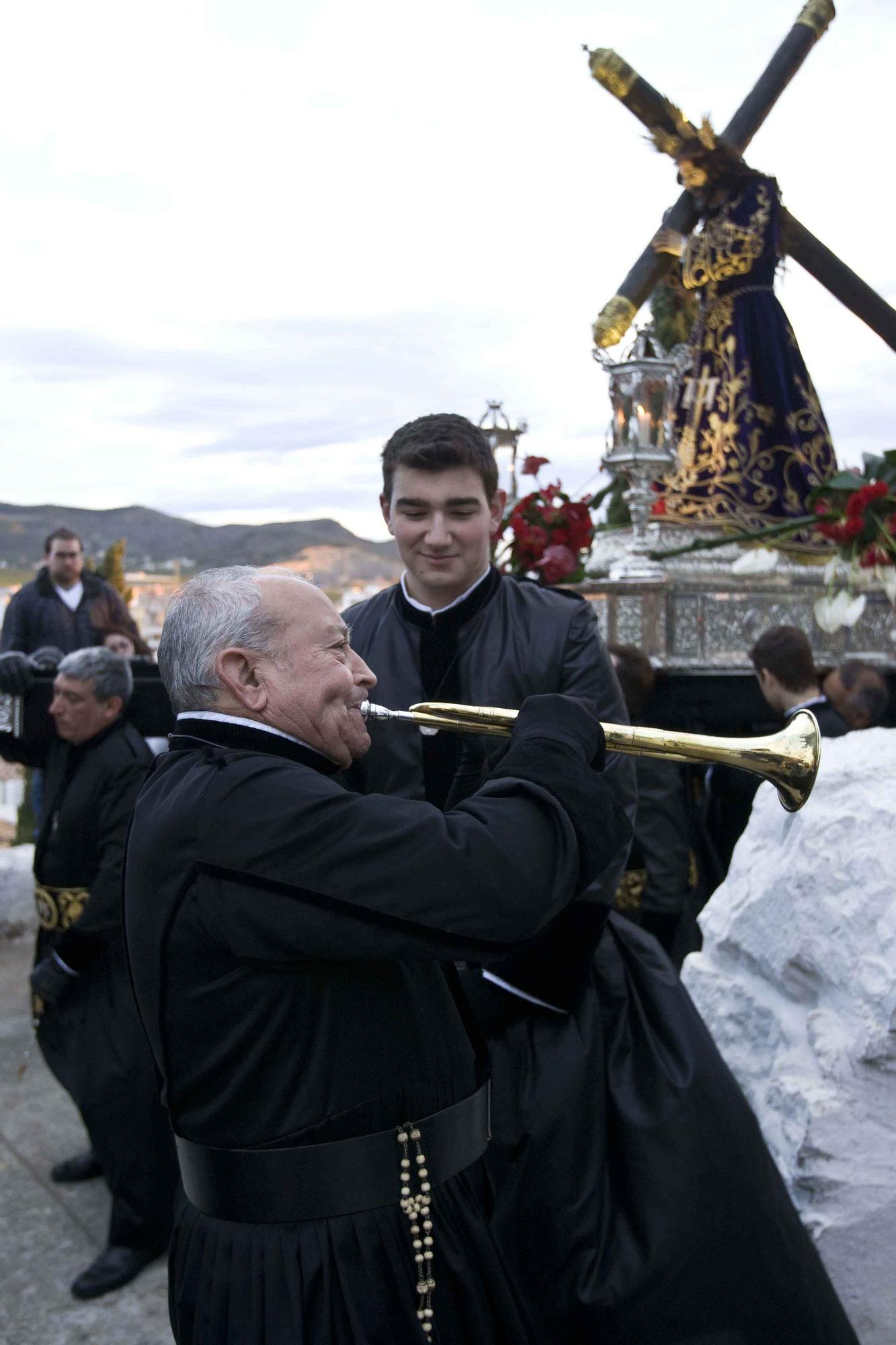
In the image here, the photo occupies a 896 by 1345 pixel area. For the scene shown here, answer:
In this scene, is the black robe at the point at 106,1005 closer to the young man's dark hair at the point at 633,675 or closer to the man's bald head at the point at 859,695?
the young man's dark hair at the point at 633,675

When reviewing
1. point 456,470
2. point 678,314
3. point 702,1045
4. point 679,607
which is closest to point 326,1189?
point 702,1045

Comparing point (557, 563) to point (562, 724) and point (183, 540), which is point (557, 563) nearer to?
point (562, 724)

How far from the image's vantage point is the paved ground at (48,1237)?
10.2 feet

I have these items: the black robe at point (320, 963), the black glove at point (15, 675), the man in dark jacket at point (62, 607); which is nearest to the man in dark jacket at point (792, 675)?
the black robe at point (320, 963)

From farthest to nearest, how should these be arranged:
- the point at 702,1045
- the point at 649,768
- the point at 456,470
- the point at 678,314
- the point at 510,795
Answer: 1. the point at 678,314
2. the point at 649,768
3. the point at 456,470
4. the point at 702,1045
5. the point at 510,795

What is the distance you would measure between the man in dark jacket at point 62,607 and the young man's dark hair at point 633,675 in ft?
11.1

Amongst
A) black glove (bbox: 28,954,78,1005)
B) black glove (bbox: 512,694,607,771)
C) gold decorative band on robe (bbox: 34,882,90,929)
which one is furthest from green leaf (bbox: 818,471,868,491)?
black glove (bbox: 512,694,607,771)

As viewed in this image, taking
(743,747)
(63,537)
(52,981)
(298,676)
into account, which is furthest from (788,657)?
(63,537)

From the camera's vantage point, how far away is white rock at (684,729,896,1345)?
89.7 inches

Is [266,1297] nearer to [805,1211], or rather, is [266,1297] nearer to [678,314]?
[805,1211]

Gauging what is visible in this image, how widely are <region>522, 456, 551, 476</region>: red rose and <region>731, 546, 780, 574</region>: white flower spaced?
1513 mm

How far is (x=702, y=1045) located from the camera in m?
2.44

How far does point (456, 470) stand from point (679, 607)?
3.50m

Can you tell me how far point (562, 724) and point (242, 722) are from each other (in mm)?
442
